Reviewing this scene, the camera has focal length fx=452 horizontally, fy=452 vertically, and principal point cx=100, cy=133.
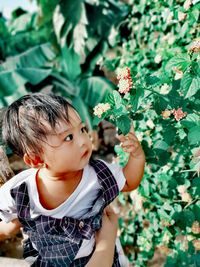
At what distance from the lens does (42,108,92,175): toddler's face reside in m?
1.47

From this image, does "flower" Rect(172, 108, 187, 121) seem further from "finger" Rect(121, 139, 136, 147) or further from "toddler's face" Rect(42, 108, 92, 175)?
"toddler's face" Rect(42, 108, 92, 175)

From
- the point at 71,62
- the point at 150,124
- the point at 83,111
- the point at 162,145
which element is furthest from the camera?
the point at 71,62

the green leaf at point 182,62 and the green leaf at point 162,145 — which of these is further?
the green leaf at point 162,145

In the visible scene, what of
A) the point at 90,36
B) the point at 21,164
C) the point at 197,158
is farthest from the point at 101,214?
the point at 90,36

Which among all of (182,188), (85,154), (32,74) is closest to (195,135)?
(85,154)

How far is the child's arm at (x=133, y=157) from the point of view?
159 centimetres

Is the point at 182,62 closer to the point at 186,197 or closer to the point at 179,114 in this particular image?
the point at 179,114

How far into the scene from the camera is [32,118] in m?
1.47

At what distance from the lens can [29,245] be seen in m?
1.69

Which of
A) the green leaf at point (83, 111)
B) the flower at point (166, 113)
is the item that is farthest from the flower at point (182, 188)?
the green leaf at point (83, 111)

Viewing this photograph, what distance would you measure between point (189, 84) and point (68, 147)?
45 cm

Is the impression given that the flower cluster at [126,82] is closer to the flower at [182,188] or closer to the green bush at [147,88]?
the green bush at [147,88]

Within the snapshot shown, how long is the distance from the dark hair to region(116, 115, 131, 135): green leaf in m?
0.17

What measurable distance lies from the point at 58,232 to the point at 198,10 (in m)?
1.26
